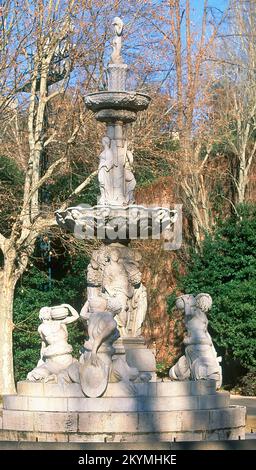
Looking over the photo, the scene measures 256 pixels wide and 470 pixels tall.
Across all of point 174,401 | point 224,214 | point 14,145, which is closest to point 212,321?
point 224,214

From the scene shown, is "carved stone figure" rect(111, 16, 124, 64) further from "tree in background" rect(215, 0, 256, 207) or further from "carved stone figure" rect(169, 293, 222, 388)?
"tree in background" rect(215, 0, 256, 207)

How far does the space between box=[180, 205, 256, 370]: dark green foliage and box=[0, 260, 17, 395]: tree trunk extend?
525cm

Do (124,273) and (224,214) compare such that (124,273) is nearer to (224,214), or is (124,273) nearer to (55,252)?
(55,252)

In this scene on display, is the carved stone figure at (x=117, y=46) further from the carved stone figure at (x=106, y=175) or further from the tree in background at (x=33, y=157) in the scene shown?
the tree in background at (x=33, y=157)

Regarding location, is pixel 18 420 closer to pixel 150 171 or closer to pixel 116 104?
pixel 116 104

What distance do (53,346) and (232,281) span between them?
1099 cm

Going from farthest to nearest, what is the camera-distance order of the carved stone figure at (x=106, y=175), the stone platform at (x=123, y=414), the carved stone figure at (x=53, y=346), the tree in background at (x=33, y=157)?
the tree in background at (x=33, y=157)
the carved stone figure at (x=106, y=175)
the carved stone figure at (x=53, y=346)
the stone platform at (x=123, y=414)

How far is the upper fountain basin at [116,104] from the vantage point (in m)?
14.6

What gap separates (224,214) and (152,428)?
1560 centimetres

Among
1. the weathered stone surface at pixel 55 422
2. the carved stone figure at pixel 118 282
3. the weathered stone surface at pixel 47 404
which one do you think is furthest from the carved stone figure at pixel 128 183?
the weathered stone surface at pixel 55 422

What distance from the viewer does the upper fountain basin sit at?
14.6 metres

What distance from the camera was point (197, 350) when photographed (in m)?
14.8

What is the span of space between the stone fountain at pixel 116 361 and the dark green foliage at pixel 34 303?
9.51 meters

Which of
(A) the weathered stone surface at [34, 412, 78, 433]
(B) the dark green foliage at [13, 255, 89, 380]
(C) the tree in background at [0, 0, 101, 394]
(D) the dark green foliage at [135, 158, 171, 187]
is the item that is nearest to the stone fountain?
(A) the weathered stone surface at [34, 412, 78, 433]
